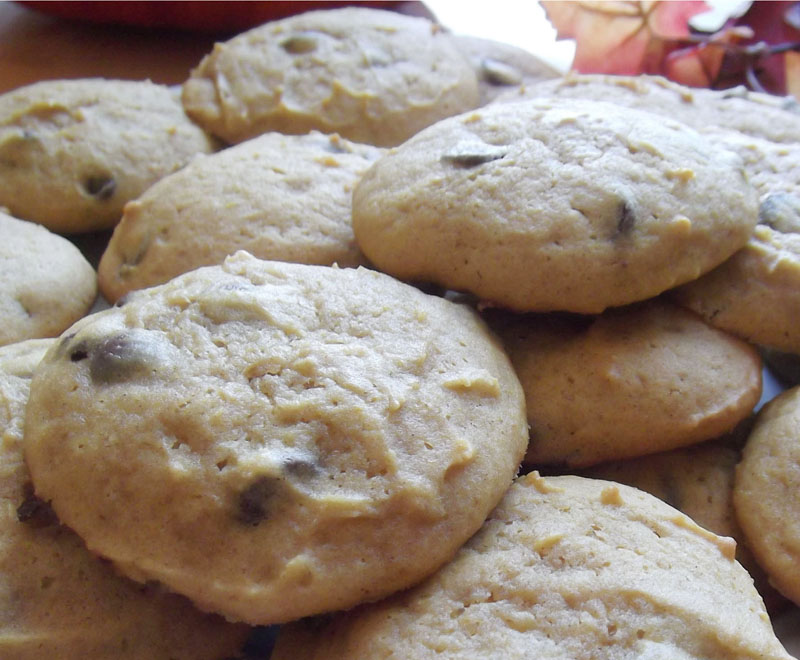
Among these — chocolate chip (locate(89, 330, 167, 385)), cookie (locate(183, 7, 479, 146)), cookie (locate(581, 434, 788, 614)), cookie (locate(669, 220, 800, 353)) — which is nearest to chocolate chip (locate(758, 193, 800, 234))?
cookie (locate(669, 220, 800, 353))

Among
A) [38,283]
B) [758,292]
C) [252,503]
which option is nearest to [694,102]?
[758,292]

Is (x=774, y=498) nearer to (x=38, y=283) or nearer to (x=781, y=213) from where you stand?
(x=781, y=213)

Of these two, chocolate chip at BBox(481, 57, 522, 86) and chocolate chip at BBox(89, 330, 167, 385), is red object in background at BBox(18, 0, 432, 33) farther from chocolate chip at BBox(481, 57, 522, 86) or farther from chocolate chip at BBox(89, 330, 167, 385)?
chocolate chip at BBox(89, 330, 167, 385)

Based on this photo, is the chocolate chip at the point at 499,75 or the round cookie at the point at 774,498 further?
the chocolate chip at the point at 499,75

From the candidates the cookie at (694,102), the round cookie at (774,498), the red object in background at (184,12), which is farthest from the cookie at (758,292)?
the red object in background at (184,12)

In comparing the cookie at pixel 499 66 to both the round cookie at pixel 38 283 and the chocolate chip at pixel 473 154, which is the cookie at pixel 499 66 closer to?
the chocolate chip at pixel 473 154
